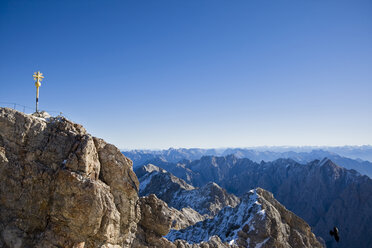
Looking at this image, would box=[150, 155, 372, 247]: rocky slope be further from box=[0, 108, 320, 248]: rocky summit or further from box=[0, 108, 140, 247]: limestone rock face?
box=[0, 108, 140, 247]: limestone rock face

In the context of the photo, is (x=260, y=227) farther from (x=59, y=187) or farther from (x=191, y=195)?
(x=191, y=195)

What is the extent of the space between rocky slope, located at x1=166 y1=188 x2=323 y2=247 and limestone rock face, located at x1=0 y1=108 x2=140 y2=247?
123ft

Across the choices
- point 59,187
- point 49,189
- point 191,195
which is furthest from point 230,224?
point 191,195

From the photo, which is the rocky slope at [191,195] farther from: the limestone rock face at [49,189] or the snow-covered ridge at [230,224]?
the limestone rock face at [49,189]

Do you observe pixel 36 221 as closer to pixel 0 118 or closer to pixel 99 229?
pixel 99 229

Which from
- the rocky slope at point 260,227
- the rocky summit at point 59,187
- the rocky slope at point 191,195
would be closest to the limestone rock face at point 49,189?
the rocky summit at point 59,187

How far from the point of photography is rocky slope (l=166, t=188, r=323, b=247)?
52.3 m

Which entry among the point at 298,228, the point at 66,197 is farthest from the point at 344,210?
the point at 66,197

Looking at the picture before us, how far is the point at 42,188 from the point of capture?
21047mm

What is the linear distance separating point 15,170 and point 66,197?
4.89 m

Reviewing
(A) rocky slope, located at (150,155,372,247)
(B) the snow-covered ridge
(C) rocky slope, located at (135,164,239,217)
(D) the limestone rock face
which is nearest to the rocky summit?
(D) the limestone rock face

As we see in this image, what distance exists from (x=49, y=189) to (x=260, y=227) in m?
46.6

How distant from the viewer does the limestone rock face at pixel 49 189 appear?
19.9 meters

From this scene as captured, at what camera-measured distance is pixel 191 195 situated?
156 m
